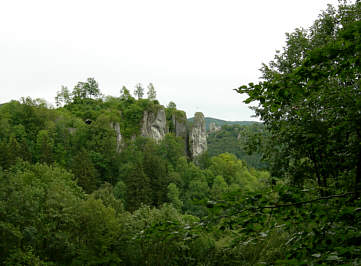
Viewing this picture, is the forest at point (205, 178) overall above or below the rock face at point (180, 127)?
below

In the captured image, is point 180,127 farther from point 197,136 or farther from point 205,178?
point 205,178

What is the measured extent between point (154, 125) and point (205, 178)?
1699 centimetres

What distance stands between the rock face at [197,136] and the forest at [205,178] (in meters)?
1.50

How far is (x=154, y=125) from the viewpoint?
63.6 m

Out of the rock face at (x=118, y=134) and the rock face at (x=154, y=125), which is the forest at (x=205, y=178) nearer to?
the rock face at (x=118, y=134)

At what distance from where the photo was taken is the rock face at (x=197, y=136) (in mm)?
66750

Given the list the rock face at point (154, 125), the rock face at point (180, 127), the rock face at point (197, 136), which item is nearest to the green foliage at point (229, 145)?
the rock face at point (197, 136)

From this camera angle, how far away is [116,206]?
27.8 meters

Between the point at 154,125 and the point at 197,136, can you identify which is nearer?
the point at 154,125

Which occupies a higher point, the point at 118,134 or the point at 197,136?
the point at 118,134

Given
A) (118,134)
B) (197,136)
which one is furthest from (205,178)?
(118,134)

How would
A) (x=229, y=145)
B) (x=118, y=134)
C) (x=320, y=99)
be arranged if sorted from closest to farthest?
1. (x=320, y=99)
2. (x=118, y=134)
3. (x=229, y=145)

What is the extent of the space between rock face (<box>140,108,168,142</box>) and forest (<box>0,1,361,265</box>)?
99cm

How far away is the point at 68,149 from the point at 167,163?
16.1m
